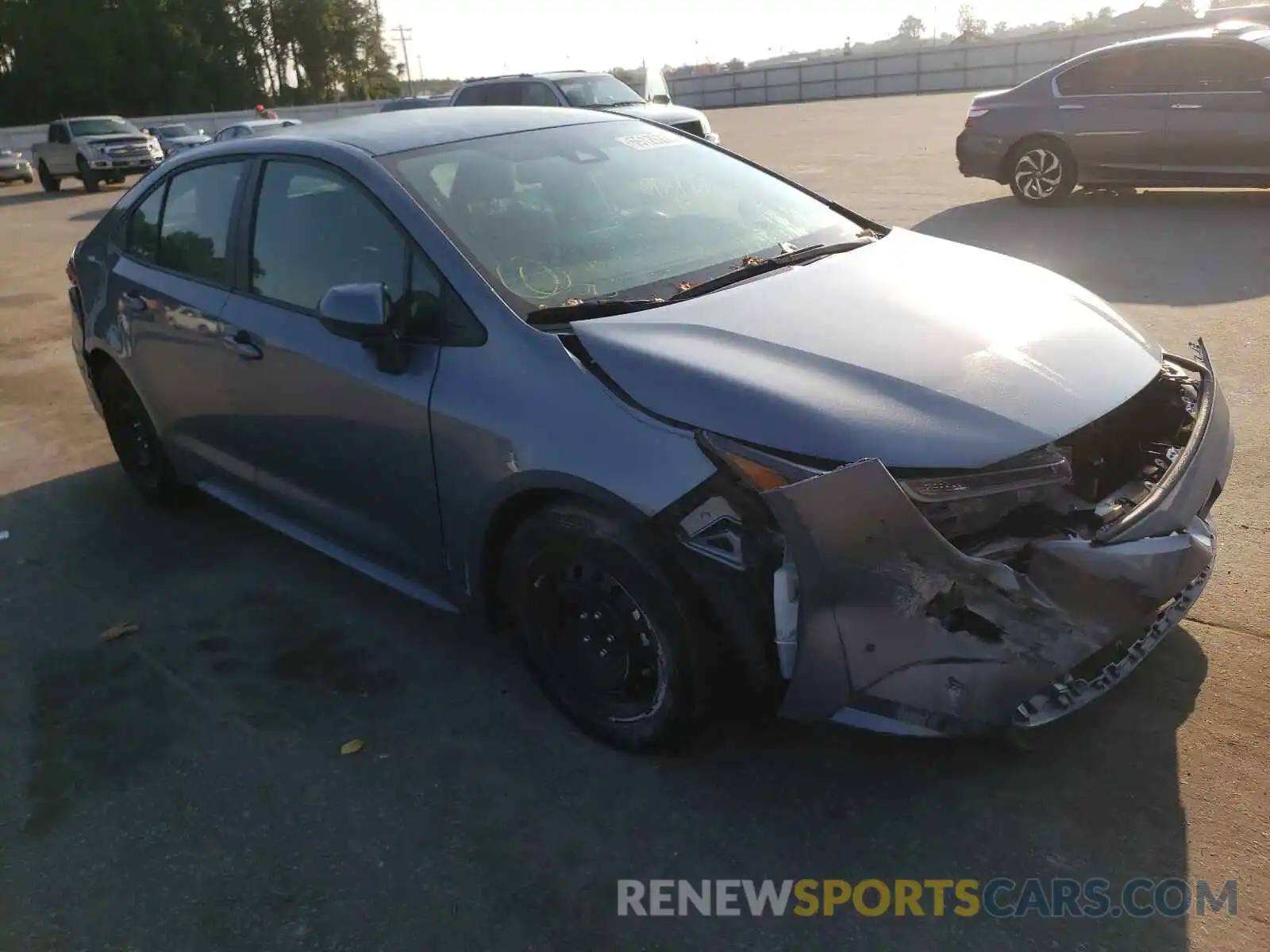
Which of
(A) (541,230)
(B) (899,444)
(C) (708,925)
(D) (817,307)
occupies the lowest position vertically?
(C) (708,925)

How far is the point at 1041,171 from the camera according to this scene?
433 inches

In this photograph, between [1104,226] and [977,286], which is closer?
[977,286]

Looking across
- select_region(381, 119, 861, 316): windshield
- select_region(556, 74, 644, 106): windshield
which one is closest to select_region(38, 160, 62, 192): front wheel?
select_region(556, 74, 644, 106): windshield

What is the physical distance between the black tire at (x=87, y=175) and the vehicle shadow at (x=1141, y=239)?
21.7m

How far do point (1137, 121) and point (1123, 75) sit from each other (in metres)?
0.60

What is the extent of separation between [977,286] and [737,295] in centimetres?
78

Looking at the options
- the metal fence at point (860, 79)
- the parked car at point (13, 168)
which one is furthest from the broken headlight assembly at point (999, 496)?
the metal fence at point (860, 79)

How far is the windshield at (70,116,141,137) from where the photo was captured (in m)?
25.9

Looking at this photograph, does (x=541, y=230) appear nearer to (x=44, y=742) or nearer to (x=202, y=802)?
(x=202, y=802)

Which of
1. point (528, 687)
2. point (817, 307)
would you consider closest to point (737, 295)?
point (817, 307)

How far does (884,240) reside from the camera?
396cm

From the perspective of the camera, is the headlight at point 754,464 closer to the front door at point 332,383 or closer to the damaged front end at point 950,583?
the damaged front end at point 950,583

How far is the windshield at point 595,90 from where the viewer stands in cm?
1510

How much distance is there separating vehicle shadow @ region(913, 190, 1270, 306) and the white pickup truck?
70.3ft
